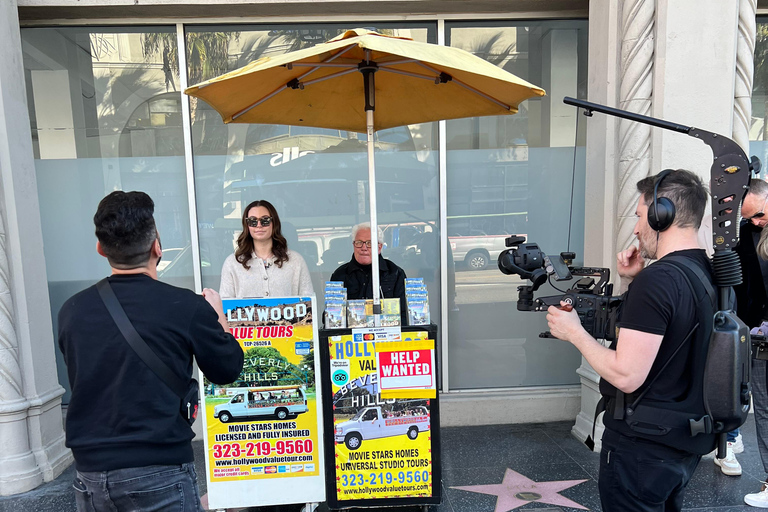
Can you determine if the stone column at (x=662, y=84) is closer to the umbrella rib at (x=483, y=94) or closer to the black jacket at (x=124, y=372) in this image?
the umbrella rib at (x=483, y=94)

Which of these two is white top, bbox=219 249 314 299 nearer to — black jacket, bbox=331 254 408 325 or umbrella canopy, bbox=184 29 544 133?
black jacket, bbox=331 254 408 325

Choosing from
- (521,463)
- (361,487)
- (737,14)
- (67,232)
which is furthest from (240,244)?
(737,14)

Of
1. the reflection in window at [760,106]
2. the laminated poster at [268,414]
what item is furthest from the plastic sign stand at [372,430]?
the reflection in window at [760,106]

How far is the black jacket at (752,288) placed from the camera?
2.88 metres

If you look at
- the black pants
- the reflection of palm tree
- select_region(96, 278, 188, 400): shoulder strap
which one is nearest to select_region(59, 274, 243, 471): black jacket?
select_region(96, 278, 188, 400): shoulder strap

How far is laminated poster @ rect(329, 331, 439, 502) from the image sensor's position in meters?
2.83

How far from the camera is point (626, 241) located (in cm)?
368

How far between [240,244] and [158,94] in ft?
6.52

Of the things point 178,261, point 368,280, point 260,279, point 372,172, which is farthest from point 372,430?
point 178,261

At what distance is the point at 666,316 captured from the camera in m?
1.67

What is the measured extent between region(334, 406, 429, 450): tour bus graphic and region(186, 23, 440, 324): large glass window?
1874 mm

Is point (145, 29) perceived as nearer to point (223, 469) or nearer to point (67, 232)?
point (67, 232)

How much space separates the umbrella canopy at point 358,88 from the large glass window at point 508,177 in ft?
4.47

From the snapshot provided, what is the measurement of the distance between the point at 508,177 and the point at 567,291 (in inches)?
103
